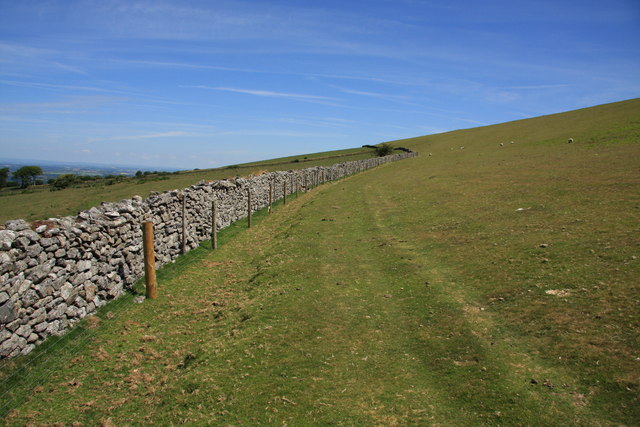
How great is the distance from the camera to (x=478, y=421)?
545 centimetres

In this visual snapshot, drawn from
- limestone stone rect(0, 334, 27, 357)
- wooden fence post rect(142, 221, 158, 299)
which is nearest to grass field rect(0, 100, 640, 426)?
limestone stone rect(0, 334, 27, 357)

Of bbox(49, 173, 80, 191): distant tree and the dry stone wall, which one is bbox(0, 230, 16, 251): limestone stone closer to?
the dry stone wall

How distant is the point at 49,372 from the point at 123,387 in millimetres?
1598

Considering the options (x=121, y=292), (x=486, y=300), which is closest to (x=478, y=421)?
(x=486, y=300)

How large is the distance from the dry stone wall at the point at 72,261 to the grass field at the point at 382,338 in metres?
0.53

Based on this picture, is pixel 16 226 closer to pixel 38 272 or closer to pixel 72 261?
pixel 38 272

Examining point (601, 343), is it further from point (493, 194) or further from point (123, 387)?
point (493, 194)

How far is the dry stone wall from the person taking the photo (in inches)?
314

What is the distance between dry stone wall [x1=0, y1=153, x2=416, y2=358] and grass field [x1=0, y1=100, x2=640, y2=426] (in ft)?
1.75

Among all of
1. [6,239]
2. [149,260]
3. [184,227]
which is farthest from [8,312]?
[184,227]

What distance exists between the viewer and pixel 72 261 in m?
9.67

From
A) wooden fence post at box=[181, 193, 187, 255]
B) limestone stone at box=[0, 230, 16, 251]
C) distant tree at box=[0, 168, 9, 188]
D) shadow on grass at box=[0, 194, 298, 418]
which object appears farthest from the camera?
distant tree at box=[0, 168, 9, 188]

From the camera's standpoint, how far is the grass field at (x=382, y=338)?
5.96 metres

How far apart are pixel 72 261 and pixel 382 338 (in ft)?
24.6
